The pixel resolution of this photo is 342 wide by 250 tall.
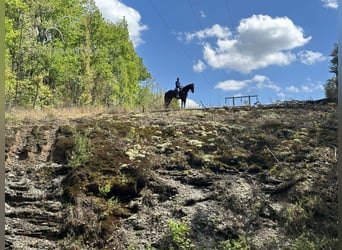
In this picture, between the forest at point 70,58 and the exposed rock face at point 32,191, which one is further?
the forest at point 70,58

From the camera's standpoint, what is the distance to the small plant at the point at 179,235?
201cm

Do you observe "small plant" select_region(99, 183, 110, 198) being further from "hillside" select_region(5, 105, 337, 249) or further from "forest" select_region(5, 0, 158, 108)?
"forest" select_region(5, 0, 158, 108)

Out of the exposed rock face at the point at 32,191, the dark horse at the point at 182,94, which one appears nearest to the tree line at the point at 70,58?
the dark horse at the point at 182,94

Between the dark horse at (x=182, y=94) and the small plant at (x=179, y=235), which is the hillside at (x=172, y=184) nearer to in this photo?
the small plant at (x=179, y=235)

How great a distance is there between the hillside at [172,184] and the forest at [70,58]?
106 inches

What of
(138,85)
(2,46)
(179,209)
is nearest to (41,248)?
(179,209)

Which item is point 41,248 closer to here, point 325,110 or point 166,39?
point 166,39

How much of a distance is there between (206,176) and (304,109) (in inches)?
59.0

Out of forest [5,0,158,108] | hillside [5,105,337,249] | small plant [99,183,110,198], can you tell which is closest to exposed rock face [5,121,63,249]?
hillside [5,105,337,249]

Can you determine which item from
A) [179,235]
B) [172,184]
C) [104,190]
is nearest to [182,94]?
[172,184]

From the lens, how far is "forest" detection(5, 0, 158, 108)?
607 cm

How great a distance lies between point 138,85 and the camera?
8562 millimetres

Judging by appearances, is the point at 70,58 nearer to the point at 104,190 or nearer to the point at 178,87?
the point at 178,87

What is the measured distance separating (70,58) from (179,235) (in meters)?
5.81
